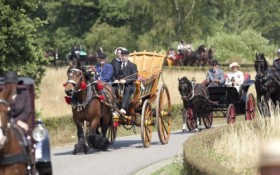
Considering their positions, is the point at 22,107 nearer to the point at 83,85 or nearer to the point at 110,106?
the point at 83,85

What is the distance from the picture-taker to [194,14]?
63.1 metres

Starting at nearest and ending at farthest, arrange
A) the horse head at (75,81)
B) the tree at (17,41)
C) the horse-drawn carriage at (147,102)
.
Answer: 1. the horse head at (75,81)
2. the horse-drawn carriage at (147,102)
3. the tree at (17,41)

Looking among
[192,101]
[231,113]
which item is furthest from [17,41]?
[231,113]

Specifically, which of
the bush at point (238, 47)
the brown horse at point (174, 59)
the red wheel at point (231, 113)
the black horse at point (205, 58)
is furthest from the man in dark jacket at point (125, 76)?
the bush at point (238, 47)

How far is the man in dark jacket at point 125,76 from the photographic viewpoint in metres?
19.0

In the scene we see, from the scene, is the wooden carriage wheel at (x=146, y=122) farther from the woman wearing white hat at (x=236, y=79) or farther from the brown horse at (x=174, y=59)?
the brown horse at (x=174, y=59)

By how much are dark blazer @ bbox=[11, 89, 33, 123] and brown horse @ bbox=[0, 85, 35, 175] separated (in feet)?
1.92

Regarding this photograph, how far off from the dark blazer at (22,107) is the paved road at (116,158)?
18.2 ft

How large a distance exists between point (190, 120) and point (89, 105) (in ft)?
21.9

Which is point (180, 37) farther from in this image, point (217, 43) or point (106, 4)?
point (106, 4)

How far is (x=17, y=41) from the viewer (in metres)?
26.6

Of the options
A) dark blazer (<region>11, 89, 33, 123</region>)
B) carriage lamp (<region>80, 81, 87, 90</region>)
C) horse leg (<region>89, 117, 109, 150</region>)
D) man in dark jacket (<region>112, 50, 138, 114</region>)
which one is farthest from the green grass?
dark blazer (<region>11, 89, 33, 123</region>)

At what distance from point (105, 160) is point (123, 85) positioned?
8.50ft

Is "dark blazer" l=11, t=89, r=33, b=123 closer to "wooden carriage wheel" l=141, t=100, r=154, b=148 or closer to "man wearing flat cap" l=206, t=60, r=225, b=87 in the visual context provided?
"wooden carriage wheel" l=141, t=100, r=154, b=148
